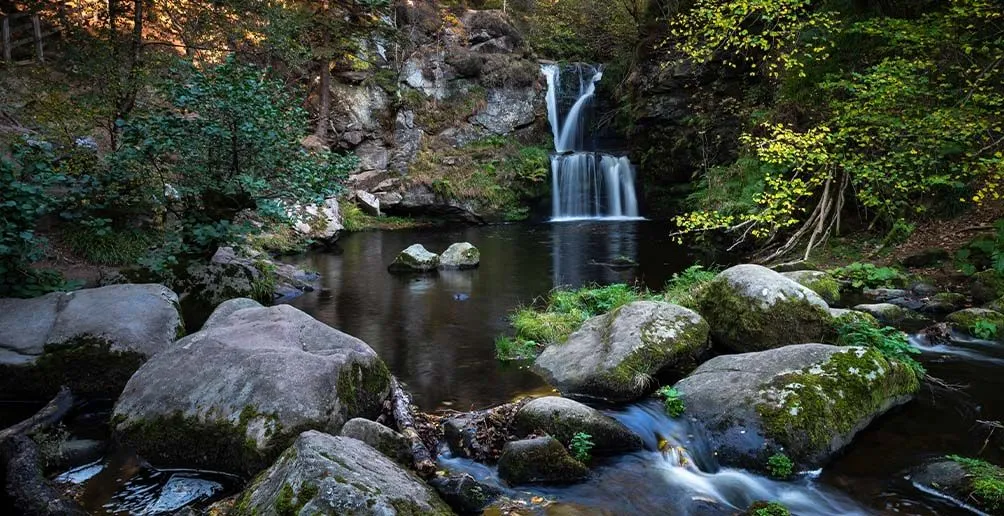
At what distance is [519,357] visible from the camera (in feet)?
23.6

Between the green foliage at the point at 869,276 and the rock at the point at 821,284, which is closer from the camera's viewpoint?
the rock at the point at 821,284

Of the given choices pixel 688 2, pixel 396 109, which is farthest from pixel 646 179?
pixel 396 109

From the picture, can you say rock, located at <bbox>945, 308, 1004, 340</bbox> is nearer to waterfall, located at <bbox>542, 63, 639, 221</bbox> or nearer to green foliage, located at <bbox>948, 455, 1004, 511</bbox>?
green foliage, located at <bbox>948, 455, 1004, 511</bbox>

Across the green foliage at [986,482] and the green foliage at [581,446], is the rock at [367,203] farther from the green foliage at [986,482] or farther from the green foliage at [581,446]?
the green foliage at [986,482]

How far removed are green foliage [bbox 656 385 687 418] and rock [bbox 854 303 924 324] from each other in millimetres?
4220

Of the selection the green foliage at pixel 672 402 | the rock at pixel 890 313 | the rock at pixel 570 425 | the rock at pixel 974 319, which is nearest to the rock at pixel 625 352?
the green foliage at pixel 672 402

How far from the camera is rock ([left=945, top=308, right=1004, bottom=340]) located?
7.13 metres

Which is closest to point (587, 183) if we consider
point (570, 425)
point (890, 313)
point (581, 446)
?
point (890, 313)

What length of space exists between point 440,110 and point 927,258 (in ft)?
68.0

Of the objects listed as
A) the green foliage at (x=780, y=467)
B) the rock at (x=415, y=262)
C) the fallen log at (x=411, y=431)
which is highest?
the rock at (x=415, y=262)

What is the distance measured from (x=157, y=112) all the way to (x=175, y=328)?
379 cm

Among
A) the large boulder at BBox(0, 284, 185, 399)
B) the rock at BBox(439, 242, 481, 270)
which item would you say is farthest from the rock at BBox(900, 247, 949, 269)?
the large boulder at BBox(0, 284, 185, 399)

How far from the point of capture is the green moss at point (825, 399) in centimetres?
454

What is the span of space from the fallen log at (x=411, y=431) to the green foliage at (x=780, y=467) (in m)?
2.58
